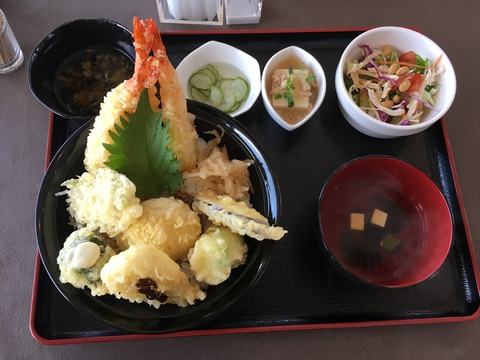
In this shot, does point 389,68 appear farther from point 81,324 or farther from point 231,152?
point 81,324

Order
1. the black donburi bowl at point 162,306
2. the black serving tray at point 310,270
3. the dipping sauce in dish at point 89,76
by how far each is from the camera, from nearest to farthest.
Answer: the black donburi bowl at point 162,306 → the black serving tray at point 310,270 → the dipping sauce in dish at point 89,76

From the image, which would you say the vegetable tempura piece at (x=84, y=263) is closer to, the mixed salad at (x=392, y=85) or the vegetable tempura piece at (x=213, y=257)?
the vegetable tempura piece at (x=213, y=257)

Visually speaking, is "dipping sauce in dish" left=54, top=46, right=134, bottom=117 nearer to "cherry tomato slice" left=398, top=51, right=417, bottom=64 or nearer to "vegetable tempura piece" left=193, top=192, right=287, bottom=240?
"vegetable tempura piece" left=193, top=192, right=287, bottom=240

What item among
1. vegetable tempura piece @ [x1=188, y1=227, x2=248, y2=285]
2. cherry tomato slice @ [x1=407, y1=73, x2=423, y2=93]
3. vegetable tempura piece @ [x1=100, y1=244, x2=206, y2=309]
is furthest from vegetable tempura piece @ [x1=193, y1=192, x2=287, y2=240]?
cherry tomato slice @ [x1=407, y1=73, x2=423, y2=93]

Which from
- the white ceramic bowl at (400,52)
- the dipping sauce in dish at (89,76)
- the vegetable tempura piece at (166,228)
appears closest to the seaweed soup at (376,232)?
the white ceramic bowl at (400,52)

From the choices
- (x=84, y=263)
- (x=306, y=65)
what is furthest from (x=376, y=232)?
(x=84, y=263)

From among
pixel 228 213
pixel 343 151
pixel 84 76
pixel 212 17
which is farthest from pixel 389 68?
pixel 84 76

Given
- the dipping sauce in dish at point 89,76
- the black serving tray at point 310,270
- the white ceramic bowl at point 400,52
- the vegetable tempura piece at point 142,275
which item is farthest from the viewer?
the dipping sauce in dish at point 89,76
